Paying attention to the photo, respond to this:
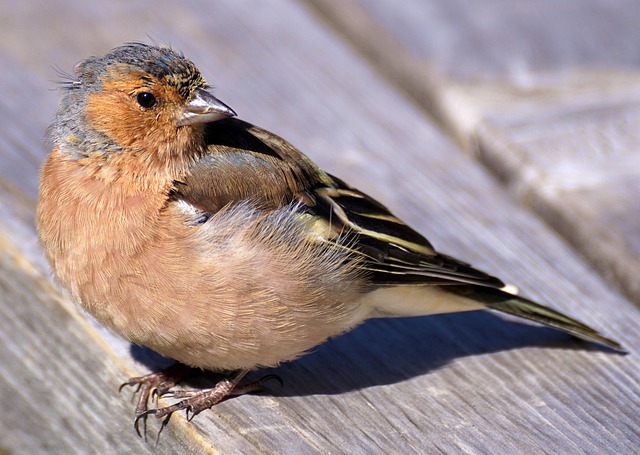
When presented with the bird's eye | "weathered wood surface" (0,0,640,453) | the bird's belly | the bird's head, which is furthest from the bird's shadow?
the bird's eye

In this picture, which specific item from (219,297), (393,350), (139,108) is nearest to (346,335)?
(393,350)

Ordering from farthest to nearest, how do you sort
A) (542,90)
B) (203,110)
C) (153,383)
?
(542,90) → (203,110) → (153,383)

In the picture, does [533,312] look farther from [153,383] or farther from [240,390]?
[153,383]

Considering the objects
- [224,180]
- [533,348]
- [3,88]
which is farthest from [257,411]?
[3,88]

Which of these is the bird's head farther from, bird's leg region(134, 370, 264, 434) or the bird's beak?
bird's leg region(134, 370, 264, 434)

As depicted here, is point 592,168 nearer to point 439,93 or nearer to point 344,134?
point 439,93

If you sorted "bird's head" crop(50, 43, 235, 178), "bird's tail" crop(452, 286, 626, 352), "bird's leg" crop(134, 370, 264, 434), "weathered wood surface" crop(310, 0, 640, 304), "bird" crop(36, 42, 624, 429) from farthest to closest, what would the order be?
1. "weathered wood surface" crop(310, 0, 640, 304)
2. "bird's head" crop(50, 43, 235, 178)
3. "bird's tail" crop(452, 286, 626, 352)
4. "bird" crop(36, 42, 624, 429)
5. "bird's leg" crop(134, 370, 264, 434)

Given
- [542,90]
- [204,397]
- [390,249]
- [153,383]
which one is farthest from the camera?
[542,90]
